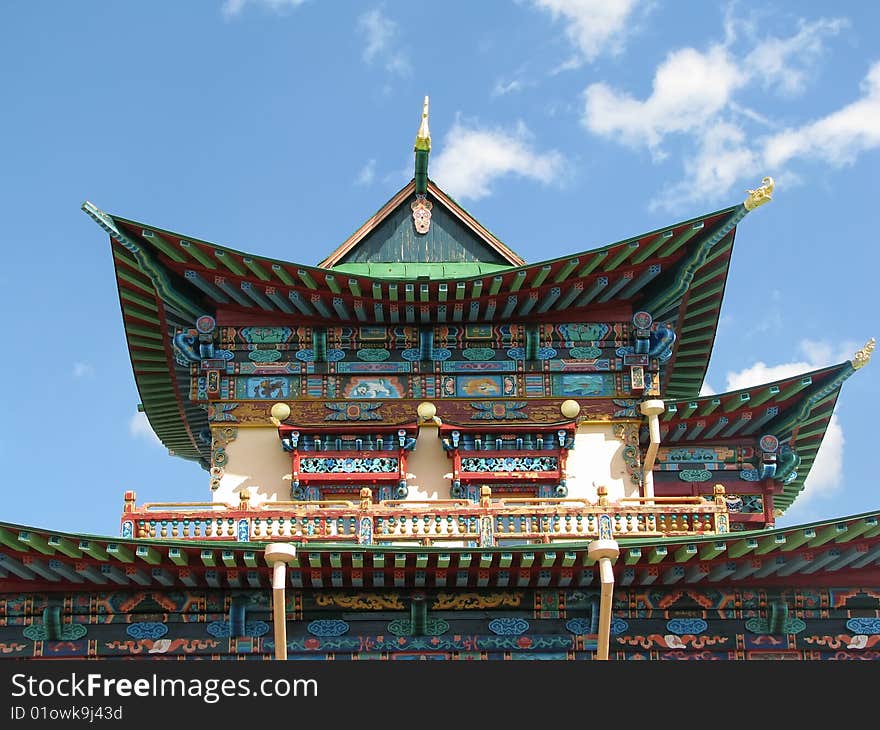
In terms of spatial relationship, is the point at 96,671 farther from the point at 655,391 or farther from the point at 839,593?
the point at 655,391

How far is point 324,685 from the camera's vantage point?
15.2 metres

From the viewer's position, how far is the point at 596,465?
84.5 ft

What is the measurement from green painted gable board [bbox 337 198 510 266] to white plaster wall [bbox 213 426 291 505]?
15.3 ft

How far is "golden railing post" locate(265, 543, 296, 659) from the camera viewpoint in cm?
1914

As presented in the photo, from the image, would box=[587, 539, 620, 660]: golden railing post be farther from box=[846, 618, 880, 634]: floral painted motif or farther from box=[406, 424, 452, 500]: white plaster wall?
box=[406, 424, 452, 500]: white plaster wall

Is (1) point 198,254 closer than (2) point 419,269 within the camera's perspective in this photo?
Yes

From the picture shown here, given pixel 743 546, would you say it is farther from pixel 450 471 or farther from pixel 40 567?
pixel 40 567

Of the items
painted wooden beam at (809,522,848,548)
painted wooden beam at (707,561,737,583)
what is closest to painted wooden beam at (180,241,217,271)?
painted wooden beam at (707,561,737,583)

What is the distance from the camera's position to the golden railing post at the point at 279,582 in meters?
19.1

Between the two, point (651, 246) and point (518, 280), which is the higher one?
point (651, 246)

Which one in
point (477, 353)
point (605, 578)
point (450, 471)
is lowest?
point (605, 578)

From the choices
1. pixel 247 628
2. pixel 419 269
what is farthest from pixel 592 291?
pixel 247 628

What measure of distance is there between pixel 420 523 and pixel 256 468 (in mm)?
4411

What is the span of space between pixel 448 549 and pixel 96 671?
247 inches
